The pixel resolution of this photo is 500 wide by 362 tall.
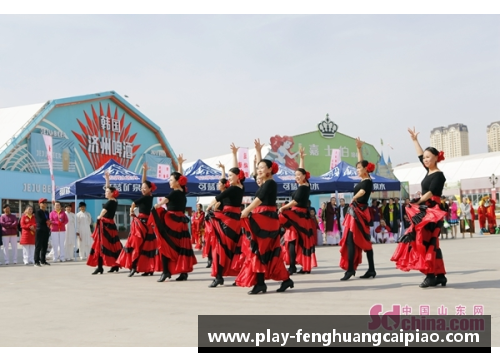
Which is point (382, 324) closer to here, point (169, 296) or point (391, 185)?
point (169, 296)

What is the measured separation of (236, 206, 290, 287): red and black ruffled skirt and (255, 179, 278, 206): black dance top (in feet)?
0.24

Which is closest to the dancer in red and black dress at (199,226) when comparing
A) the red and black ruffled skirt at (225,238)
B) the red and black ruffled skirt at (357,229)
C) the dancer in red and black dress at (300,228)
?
the dancer in red and black dress at (300,228)

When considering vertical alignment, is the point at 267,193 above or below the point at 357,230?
above

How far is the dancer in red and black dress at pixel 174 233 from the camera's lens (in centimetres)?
984

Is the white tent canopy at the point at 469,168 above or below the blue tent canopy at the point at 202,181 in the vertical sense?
above

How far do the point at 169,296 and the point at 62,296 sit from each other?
1.49 meters

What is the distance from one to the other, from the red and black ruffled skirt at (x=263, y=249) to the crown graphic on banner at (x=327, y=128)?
37815mm

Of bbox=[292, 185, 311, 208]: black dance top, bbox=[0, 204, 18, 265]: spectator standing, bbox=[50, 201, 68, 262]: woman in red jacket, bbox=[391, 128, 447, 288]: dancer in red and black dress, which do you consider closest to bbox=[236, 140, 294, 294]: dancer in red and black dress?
bbox=[391, 128, 447, 288]: dancer in red and black dress

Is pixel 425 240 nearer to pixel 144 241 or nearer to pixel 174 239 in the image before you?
pixel 174 239

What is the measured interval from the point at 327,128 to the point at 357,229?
36.9 m

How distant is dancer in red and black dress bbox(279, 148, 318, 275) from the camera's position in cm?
996

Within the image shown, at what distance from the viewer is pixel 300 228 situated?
10.1 metres

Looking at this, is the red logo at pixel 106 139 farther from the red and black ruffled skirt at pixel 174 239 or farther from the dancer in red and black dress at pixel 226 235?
the dancer in red and black dress at pixel 226 235

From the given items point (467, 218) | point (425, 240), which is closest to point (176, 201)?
point (425, 240)
